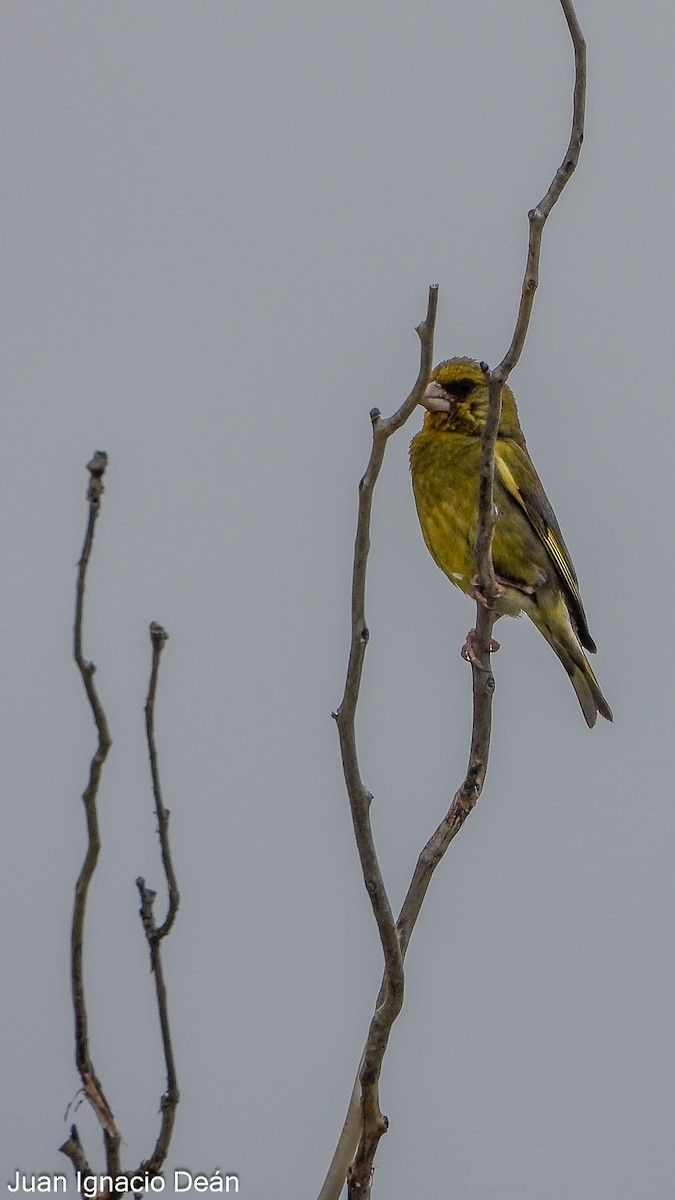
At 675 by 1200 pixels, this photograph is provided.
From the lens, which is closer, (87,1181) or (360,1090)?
(87,1181)

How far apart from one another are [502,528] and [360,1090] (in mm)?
3431

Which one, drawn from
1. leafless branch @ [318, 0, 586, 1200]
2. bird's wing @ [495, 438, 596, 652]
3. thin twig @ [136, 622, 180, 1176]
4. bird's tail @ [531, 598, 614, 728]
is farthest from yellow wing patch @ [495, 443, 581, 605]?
thin twig @ [136, 622, 180, 1176]

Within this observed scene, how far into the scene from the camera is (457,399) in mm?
6203

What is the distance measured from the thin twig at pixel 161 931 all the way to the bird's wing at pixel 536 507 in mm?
4197

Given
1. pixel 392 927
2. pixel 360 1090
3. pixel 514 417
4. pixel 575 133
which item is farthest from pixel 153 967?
pixel 514 417

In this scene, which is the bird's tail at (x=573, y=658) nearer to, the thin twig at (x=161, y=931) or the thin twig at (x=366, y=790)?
→ the thin twig at (x=366, y=790)

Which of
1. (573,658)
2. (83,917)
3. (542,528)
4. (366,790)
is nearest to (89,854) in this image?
(83,917)

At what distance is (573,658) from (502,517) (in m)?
0.72

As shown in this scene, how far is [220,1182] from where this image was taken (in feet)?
9.87

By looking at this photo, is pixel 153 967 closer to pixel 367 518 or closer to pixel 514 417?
pixel 367 518

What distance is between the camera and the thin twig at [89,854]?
189cm

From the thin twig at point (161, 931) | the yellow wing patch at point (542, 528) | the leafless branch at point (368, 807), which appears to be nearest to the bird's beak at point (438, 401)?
the yellow wing patch at point (542, 528)

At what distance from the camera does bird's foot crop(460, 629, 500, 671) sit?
385 centimetres

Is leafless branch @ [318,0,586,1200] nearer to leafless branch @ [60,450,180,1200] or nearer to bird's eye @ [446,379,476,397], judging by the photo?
leafless branch @ [60,450,180,1200]
